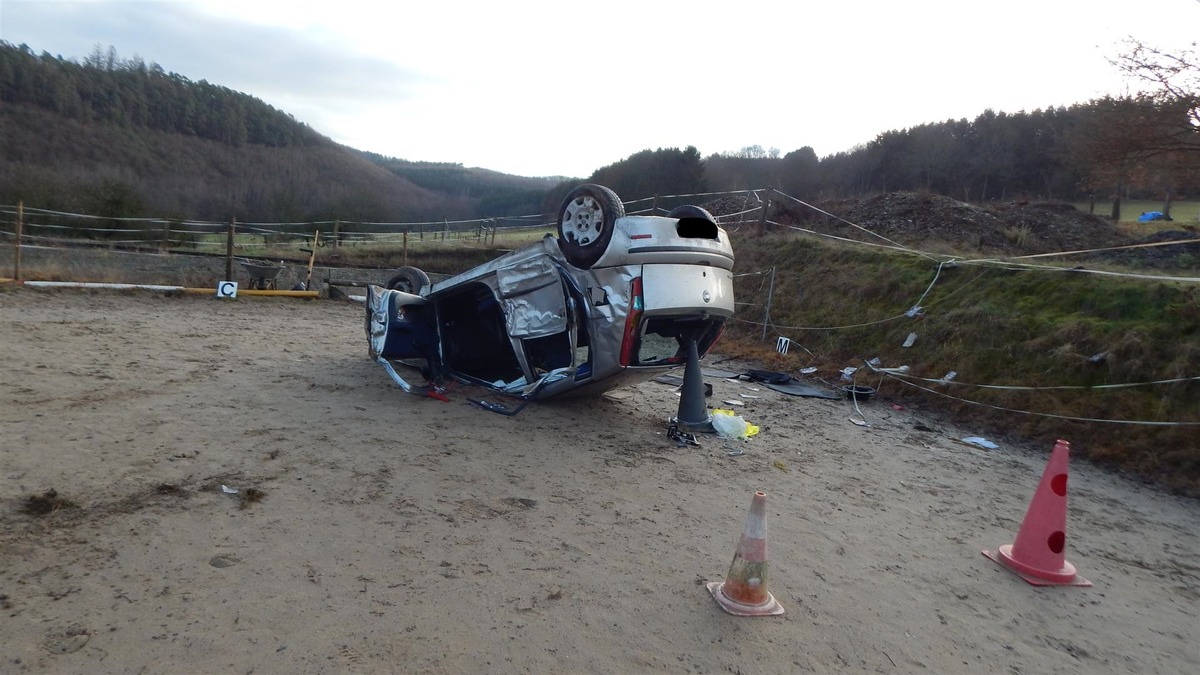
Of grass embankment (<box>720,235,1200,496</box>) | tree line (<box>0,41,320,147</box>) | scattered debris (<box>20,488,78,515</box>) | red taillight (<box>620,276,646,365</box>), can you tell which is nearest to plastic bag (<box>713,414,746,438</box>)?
red taillight (<box>620,276,646,365</box>)

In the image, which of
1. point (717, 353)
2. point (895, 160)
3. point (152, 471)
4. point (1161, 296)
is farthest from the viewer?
point (895, 160)

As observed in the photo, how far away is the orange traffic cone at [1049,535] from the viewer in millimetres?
4184

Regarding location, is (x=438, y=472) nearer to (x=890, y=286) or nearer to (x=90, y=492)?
(x=90, y=492)

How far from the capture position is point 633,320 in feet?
20.0

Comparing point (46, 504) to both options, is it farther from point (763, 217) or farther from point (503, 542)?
point (763, 217)

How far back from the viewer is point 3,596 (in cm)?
287

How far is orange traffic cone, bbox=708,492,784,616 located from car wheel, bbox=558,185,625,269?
10.7ft

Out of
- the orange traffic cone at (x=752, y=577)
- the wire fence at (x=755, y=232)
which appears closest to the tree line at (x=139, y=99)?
the wire fence at (x=755, y=232)

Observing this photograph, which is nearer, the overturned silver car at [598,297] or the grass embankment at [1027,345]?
the overturned silver car at [598,297]

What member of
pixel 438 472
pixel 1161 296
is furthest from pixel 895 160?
pixel 438 472

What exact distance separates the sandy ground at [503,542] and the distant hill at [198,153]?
147 ft

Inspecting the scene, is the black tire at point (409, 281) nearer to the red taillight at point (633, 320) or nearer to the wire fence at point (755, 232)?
the wire fence at point (755, 232)

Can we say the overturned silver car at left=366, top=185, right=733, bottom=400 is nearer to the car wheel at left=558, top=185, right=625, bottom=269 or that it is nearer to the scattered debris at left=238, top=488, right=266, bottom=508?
the car wheel at left=558, top=185, right=625, bottom=269

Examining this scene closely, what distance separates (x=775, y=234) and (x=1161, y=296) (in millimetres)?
9279
